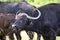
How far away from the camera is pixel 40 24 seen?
251 inches

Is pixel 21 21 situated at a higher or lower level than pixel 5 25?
higher

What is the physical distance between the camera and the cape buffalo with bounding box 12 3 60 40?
6.12m

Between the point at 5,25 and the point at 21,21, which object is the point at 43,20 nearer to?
the point at 21,21

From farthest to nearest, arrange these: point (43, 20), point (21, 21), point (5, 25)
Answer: point (43, 20) < point (5, 25) < point (21, 21)

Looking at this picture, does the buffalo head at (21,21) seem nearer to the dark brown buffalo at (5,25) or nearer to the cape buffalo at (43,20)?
the cape buffalo at (43,20)

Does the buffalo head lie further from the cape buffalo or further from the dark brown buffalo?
the dark brown buffalo

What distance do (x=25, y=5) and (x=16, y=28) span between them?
4.56 feet

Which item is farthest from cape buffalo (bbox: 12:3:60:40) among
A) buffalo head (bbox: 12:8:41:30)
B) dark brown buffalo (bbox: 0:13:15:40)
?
dark brown buffalo (bbox: 0:13:15:40)

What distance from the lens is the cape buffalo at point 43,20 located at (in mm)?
6117

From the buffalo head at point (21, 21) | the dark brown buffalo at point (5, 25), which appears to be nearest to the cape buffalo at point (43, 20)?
the buffalo head at point (21, 21)

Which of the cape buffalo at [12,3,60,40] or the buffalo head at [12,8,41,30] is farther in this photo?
the cape buffalo at [12,3,60,40]

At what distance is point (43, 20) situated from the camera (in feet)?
20.9

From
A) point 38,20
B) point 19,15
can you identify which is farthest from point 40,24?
point 19,15

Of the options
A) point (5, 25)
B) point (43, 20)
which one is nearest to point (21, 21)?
point (5, 25)
